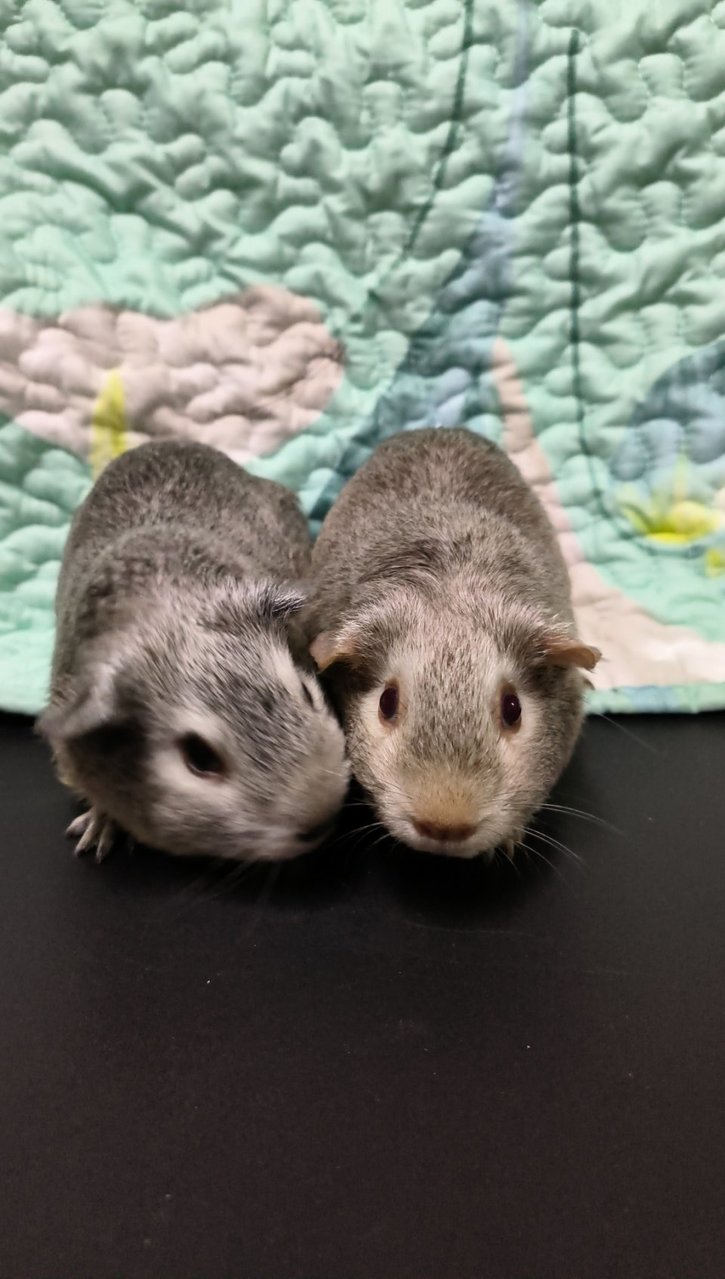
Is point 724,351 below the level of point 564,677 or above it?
above

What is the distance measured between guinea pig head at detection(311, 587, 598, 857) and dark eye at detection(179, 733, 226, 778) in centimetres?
24

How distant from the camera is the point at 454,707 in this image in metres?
1.35

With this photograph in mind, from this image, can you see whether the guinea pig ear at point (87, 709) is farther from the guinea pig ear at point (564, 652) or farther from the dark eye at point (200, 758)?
the guinea pig ear at point (564, 652)

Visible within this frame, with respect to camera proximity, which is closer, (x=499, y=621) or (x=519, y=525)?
(x=499, y=621)

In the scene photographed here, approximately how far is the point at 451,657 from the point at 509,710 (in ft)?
0.46

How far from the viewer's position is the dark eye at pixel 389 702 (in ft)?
4.80

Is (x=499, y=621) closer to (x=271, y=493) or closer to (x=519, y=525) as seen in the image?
(x=519, y=525)

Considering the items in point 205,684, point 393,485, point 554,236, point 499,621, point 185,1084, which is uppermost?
point 554,236

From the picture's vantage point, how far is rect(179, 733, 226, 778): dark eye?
1.39m

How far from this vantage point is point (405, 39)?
2.05m

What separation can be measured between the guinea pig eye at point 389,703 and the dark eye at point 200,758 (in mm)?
279

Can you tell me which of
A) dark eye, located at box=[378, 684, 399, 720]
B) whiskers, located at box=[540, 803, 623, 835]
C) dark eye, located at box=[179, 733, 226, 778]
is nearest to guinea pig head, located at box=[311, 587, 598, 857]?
dark eye, located at box=[378, 684, 399, 720]

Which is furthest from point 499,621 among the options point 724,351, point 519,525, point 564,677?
point 724,351

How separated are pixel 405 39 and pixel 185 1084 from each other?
2195 mm
